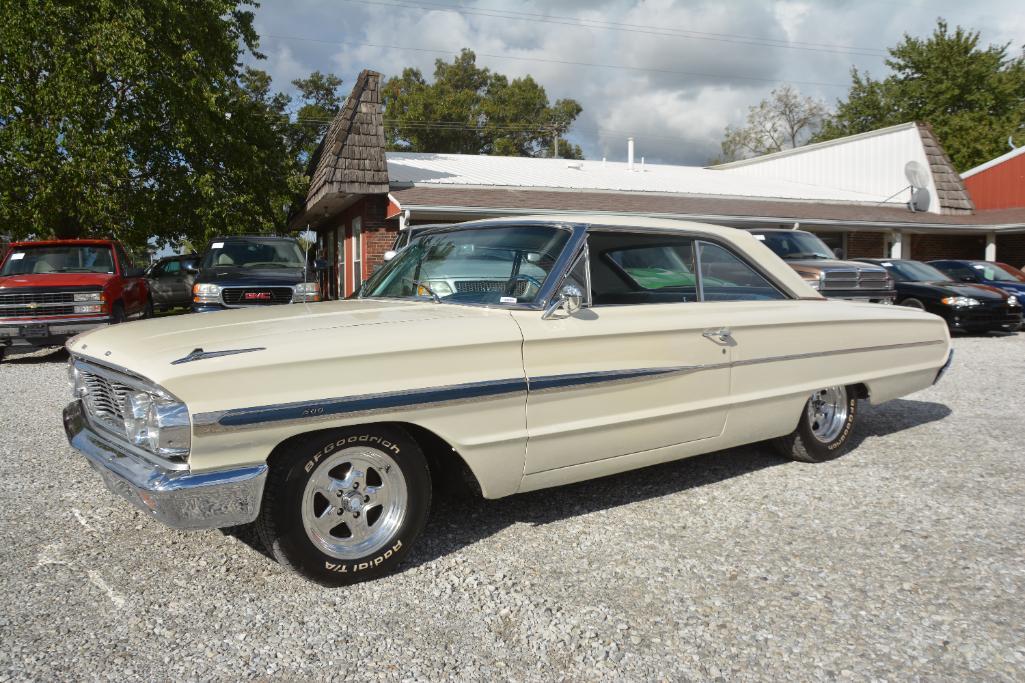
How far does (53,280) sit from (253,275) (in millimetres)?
3014

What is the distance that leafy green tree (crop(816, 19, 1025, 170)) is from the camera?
41312 millimetres

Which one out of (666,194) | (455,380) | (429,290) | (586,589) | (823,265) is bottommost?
(586,589)

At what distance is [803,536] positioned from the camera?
368cm

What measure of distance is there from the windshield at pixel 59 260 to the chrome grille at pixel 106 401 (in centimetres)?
946

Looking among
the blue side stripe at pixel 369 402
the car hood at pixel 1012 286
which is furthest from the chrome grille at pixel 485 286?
the car hood at pixel 1012 286

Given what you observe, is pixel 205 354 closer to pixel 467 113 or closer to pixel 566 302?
pixel 566 302

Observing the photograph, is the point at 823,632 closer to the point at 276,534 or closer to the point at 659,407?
the point at 659,407

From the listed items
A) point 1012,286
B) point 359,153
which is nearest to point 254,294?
point 359,153

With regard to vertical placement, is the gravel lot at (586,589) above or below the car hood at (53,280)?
below

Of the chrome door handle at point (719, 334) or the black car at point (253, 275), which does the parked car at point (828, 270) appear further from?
the chrome door handle at point (719, 334)

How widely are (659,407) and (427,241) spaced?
168 centimetres

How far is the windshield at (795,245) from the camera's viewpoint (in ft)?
40.9

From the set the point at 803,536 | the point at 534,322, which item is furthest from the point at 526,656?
the point at 803,536

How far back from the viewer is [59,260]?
1170 cm
